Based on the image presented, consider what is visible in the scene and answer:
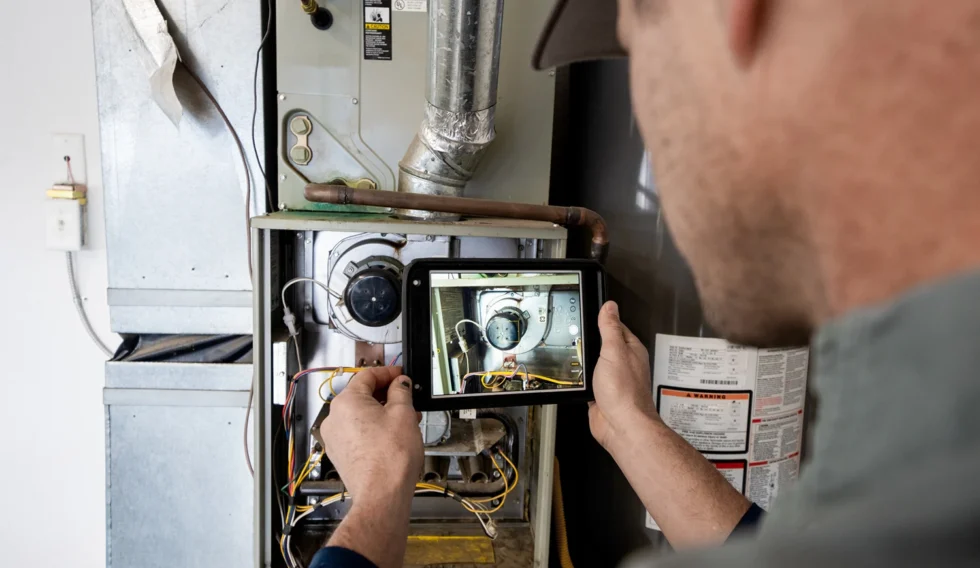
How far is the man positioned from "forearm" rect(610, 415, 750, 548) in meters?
0.45

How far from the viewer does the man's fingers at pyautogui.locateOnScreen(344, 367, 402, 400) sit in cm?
87

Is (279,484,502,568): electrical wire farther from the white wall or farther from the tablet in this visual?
the white wall

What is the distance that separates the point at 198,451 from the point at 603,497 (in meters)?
0.84

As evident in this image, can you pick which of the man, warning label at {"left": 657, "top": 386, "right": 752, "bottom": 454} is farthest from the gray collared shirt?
warning label at {"left": 657, "top": 386, "right": 752, "bottom": 454}

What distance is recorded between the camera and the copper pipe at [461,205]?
0.92 m

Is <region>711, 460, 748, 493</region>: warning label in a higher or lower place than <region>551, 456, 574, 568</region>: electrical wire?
higher

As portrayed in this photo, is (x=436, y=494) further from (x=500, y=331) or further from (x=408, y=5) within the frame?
(x=408, y=5)

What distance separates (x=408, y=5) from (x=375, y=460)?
83 centimetres

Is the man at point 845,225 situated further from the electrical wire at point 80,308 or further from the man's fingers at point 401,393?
the electrical wire at point 80,308

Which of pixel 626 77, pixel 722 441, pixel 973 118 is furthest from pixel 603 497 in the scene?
pixel 973 118

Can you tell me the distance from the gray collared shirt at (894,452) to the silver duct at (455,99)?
838 millimetres

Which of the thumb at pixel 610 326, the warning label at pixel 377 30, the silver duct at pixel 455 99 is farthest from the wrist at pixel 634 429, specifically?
the warning label at pixel 377 30

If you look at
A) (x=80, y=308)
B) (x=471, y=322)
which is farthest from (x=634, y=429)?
(x=80, y=308)

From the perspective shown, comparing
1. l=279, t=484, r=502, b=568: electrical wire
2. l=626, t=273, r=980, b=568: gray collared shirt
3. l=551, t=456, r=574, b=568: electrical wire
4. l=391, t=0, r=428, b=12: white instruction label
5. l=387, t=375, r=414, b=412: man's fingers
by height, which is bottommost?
l=551, t=456, r=574, b=568: electrical wire
